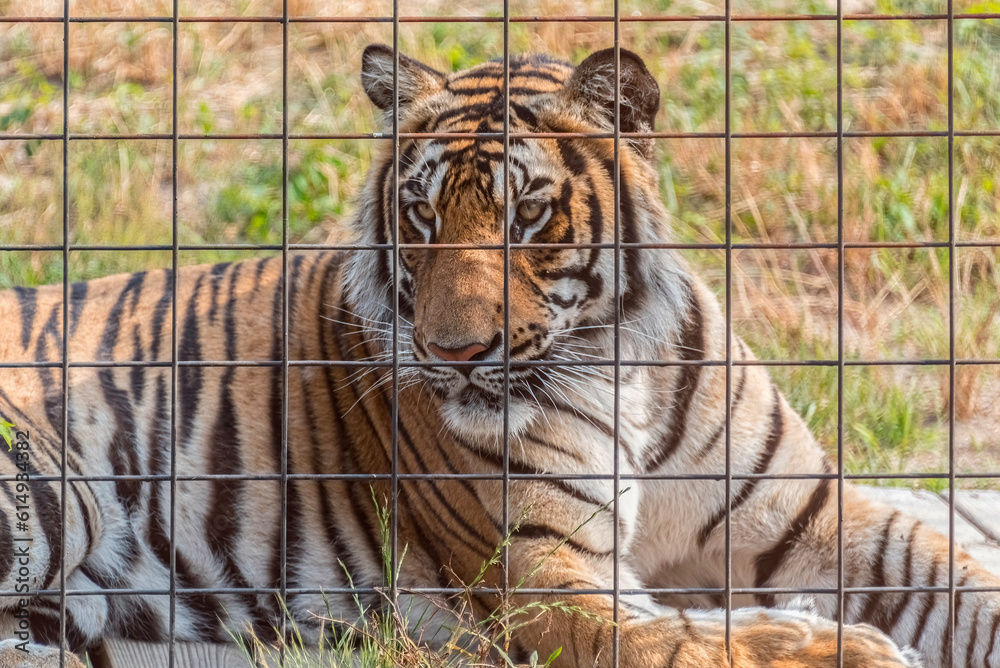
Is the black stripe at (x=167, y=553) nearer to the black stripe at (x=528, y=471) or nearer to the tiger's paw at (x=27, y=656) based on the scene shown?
the tiger's paw at (x=27, y=656)

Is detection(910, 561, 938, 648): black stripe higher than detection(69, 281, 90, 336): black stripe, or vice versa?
detection(69, 281, 90, 336): black stripe

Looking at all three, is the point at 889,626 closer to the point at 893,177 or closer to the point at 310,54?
the point at 893,177

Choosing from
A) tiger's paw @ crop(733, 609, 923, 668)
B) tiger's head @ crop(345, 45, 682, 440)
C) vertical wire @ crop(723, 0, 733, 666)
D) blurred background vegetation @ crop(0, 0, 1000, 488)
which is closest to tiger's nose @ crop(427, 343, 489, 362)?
tiger's head @ crop(345, 45, 682, 440)

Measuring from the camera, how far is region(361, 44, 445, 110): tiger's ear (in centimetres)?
235

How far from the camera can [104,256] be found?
4.68 m

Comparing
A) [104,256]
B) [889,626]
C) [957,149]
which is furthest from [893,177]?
[104,256]

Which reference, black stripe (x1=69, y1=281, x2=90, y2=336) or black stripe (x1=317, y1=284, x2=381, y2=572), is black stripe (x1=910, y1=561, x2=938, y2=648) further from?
black stripe (x1=69, y1=281, x2=90, y2=336)

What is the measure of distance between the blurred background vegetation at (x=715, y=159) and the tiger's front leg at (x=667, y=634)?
64.8 inches

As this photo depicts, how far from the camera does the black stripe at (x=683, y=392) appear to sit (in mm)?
2512

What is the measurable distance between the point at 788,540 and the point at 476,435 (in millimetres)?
839

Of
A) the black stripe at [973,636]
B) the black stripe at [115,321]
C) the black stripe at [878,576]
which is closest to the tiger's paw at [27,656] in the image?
the black stripe at [115,321]

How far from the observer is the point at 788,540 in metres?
2.58

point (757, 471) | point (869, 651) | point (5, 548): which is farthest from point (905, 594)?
point (5, 548)

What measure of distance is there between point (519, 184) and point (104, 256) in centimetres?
304
